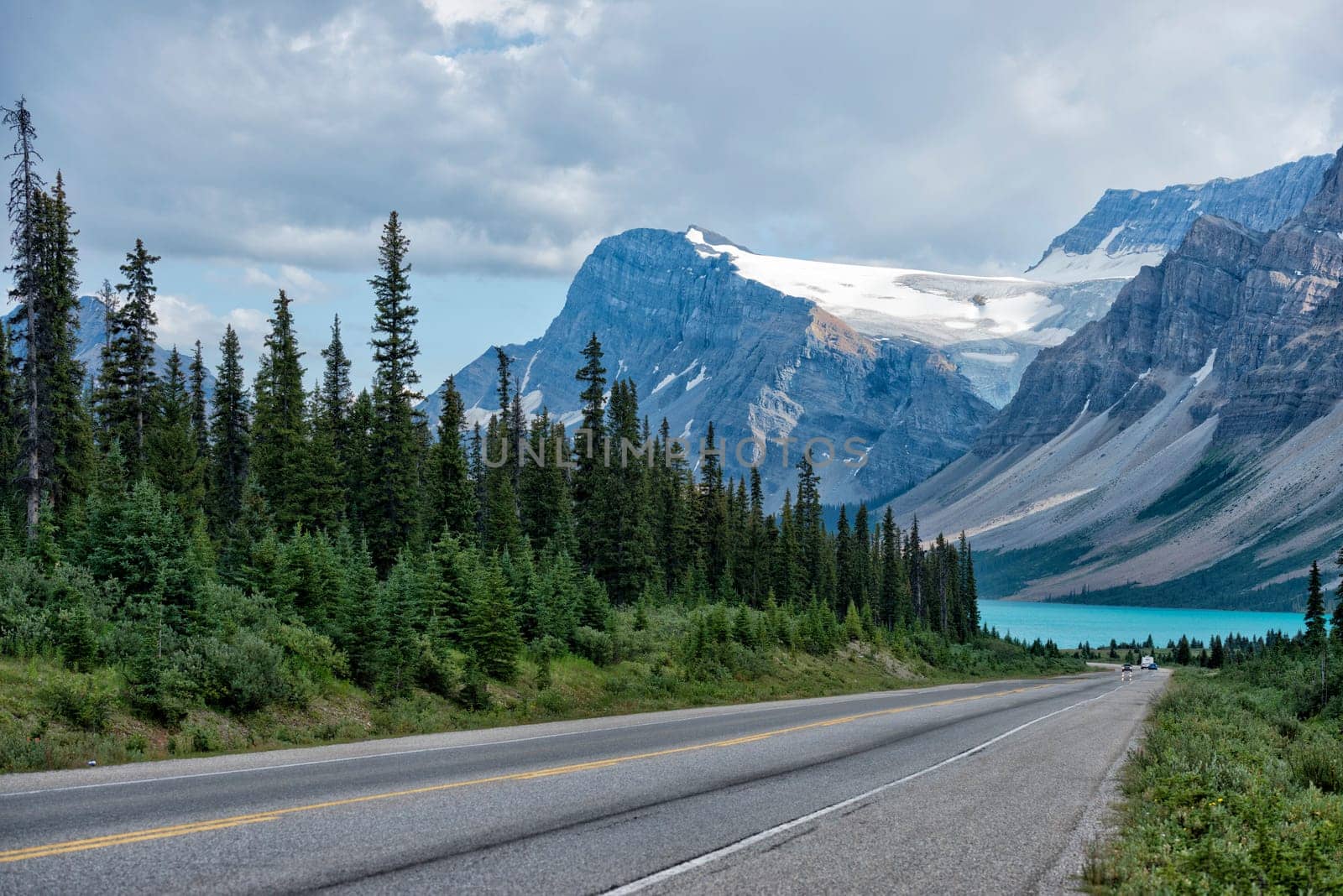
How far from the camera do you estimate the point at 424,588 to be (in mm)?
25406

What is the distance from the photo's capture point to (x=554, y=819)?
9969mm

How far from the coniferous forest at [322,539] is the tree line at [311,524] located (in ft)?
0.32

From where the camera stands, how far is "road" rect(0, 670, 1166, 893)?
7879mm

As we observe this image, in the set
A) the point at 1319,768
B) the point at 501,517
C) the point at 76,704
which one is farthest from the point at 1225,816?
the point at 501,517

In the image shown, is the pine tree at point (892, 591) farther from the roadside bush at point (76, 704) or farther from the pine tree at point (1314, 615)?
the roadside bush at point (76, 704)

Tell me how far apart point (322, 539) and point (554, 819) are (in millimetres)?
19038

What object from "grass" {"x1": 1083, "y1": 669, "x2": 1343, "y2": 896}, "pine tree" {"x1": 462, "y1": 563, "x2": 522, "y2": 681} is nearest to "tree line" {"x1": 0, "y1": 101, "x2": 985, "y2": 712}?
"pine tree" {"x1": 462, "y1": 563, "x2": 522, "y2": 681}

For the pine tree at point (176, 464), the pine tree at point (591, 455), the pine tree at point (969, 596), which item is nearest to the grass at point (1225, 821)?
the pine tree at point (176, 464)

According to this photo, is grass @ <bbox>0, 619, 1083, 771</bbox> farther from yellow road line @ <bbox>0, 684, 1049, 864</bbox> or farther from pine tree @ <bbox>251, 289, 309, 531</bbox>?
pine tree @ <bbox>251, 289, 309, 531</bbox>

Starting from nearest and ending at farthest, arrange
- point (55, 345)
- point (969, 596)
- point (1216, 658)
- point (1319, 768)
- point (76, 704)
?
1. point (1319, 768)
2. point (76, 704)
3. point (55, 345)
4. point (1216, 658)
5. point (969, 596)

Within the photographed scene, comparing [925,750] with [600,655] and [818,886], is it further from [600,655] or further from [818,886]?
[600,655]

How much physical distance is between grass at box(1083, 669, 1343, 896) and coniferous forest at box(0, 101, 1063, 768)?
13.6 m

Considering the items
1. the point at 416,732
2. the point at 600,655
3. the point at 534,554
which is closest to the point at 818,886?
the point at 416,732

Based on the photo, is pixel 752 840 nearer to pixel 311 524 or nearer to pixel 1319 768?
pixel 1319 768
